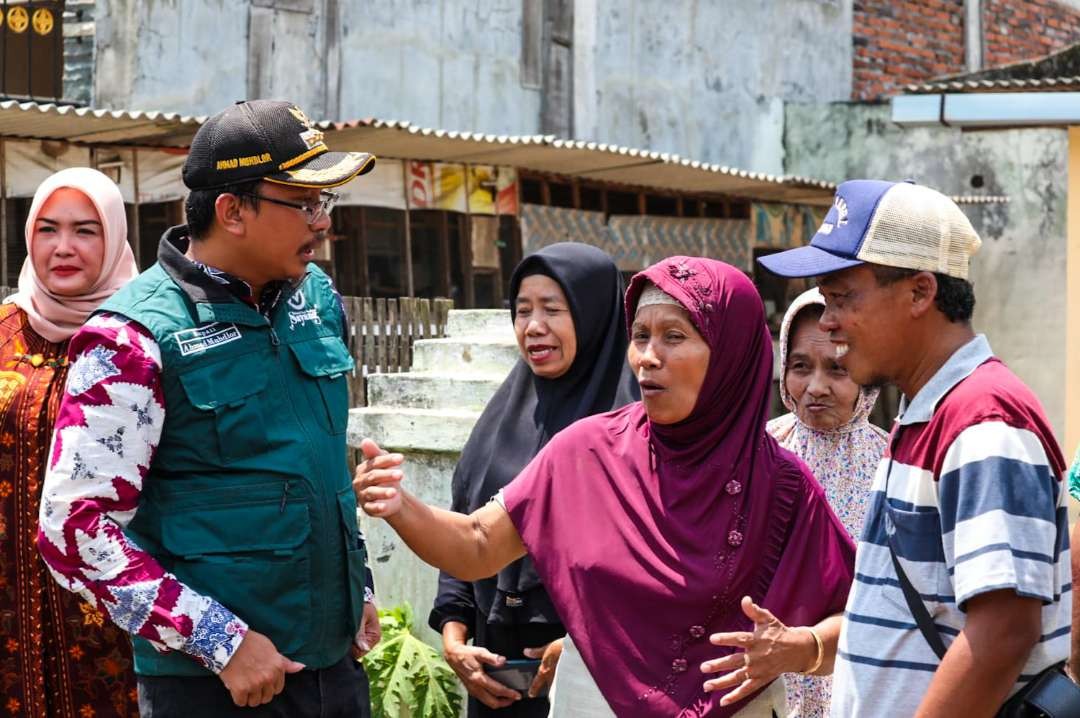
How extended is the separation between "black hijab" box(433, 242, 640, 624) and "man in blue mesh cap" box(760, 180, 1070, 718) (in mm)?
1369

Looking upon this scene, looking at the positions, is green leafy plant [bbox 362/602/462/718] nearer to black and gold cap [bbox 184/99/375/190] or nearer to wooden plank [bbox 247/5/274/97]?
black and gold cap [bbox 184/99/375/190]

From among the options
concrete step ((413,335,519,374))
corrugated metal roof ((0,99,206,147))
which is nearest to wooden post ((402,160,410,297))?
corrugated metal roof ((0,99,206,147))

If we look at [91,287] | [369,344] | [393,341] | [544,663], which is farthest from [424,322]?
[544,663]

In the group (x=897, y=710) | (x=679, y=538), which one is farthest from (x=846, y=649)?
(x=679, y=538)

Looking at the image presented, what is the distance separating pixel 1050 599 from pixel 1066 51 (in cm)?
1022

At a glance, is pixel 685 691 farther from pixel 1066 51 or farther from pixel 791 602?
pixel 1066 51

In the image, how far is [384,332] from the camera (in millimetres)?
7309

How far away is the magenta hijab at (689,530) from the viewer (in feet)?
9.17

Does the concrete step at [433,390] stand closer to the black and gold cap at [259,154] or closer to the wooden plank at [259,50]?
the black and gold cap at [259,154]

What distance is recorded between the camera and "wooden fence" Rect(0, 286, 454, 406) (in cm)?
723

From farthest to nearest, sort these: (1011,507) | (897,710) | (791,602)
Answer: (791,602)
(897,710)
(1011,507)

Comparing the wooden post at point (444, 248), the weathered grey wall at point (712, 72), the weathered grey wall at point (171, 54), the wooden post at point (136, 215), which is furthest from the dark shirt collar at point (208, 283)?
the weathered grey wall at point (712, 72)

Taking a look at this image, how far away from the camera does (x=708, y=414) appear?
9.46ft

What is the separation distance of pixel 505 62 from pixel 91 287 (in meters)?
8.97
